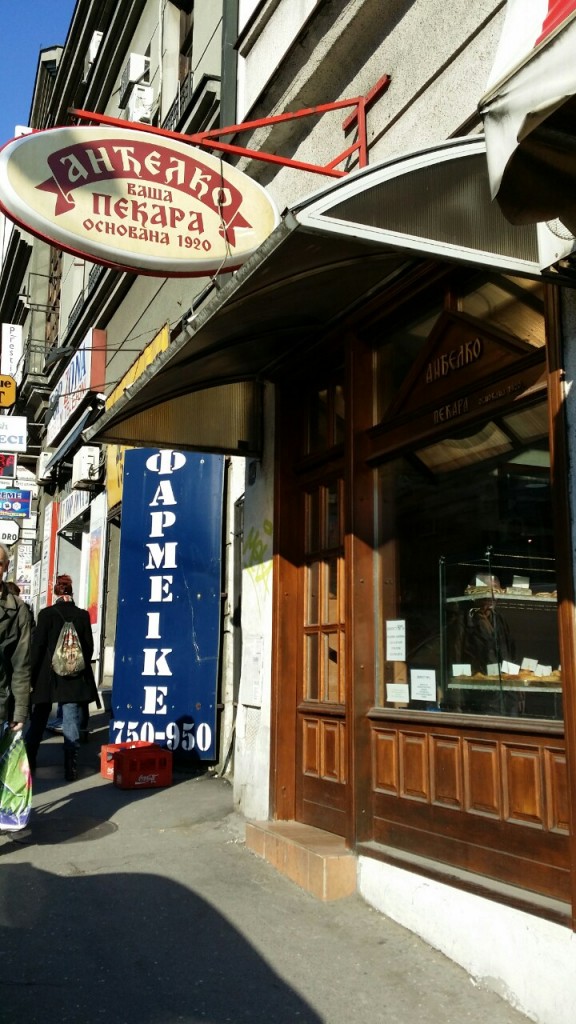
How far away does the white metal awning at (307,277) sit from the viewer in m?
3.95

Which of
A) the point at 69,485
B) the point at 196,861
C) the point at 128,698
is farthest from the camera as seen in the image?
the point at 69,485

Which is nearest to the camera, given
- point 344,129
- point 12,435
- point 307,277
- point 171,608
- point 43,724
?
point 307,277

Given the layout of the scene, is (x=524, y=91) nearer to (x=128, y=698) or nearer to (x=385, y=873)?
(x=385, y=873)

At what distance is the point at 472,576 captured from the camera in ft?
17.3

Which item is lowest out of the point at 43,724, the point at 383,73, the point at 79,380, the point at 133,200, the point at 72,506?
the point at 43,724

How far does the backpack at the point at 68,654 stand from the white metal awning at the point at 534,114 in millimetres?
6491

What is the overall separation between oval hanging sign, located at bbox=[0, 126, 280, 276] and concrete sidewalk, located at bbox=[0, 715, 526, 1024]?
149 inches

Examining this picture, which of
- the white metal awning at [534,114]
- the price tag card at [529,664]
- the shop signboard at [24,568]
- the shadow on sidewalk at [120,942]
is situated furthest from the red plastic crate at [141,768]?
the shop signboard at [24,568]

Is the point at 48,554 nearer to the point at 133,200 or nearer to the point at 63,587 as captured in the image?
the point at 63,587

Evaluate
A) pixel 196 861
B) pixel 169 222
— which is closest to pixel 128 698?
pixel 196 861

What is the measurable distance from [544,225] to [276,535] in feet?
11.5

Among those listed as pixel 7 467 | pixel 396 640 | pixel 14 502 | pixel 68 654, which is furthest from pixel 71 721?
pixel 7 467

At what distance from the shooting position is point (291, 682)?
697cm

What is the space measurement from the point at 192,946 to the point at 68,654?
4490 mm
